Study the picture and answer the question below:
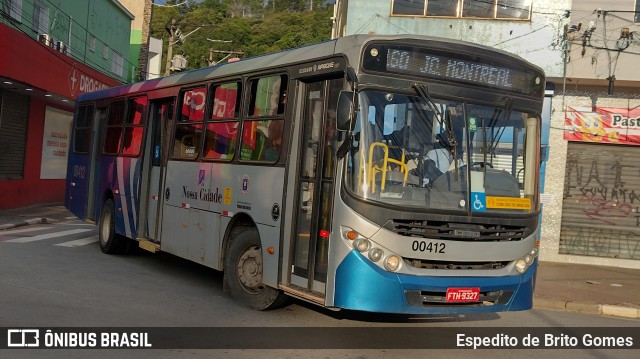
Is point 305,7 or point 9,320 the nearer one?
point 9,320

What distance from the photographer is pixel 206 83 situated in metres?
9.35

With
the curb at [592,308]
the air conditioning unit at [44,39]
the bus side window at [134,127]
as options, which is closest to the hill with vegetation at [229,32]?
the air conditioning unit at [44,39]

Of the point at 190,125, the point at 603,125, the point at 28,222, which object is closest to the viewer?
the point at 190,125

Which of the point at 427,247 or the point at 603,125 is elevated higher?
the point at 603,125

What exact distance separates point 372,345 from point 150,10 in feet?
113

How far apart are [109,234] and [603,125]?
37.6 ft

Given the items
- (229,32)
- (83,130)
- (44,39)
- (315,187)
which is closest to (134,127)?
(83,130)

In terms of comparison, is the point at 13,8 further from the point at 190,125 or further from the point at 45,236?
the point at 190,125

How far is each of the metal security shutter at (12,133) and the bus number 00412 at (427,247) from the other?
16808 mm

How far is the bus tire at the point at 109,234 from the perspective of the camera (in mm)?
12000

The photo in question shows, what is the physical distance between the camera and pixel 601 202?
15633 mm

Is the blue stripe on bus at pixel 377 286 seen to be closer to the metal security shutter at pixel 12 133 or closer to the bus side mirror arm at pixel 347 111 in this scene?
the bus side mirror arm at pixel 347 111

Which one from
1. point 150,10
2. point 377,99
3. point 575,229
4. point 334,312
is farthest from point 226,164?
point 150,10

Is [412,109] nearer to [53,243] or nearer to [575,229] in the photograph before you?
[53,243]
